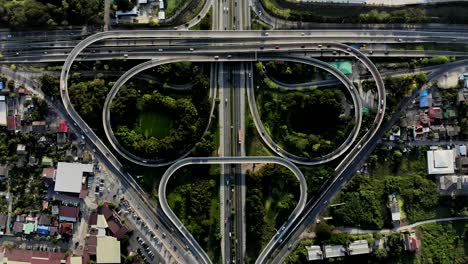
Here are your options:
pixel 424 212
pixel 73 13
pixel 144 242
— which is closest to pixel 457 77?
pixel 424 212

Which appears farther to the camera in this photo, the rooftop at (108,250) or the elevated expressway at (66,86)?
the elevated expressway at (66,86)

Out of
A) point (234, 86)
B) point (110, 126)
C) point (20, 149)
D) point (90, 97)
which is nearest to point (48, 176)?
point (20, 149)

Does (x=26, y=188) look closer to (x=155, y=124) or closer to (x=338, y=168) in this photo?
(x=155, y=124)

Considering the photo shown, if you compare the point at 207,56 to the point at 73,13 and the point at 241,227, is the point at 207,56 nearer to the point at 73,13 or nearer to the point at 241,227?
the point at 73,13

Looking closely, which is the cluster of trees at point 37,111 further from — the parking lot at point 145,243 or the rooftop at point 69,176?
the parking lot at point 145,243

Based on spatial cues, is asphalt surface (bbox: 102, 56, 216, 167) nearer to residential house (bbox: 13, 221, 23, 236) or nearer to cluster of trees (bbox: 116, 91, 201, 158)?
cluster of trees (bbox: 116, 91, 201, 158)

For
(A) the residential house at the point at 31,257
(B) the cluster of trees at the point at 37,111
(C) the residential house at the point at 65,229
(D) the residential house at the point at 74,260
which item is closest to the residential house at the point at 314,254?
(D) the residential house at the point at 74,260
